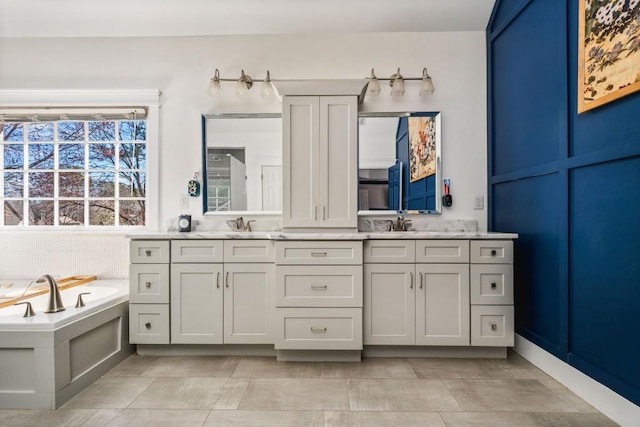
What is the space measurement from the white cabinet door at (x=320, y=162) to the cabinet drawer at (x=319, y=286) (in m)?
0.37

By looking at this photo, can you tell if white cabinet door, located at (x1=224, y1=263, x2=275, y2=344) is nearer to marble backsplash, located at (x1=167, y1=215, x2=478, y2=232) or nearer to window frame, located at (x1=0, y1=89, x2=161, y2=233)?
marble backsplash, located at (x1=167, y1=215, x2=478, y2=232)

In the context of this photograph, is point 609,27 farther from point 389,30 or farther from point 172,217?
point 172,217

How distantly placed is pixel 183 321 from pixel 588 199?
2604mm

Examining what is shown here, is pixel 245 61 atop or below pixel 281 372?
atop

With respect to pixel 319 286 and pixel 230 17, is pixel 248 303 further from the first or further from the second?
pixel 230 17

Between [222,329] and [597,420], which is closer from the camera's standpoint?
[597,420]

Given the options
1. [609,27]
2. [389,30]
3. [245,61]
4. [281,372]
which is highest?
[389,30]

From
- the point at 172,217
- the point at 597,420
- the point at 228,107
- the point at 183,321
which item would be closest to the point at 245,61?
the point at 228,107

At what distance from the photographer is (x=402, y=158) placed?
284cm

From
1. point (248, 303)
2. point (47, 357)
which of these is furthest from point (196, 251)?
point (47, 357)

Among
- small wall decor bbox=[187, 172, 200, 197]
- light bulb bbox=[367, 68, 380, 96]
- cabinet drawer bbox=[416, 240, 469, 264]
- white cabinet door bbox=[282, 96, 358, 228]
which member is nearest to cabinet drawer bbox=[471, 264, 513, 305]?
cabinet drawer bbox=[416, 240, 469, 264]

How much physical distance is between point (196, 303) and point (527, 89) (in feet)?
9.06

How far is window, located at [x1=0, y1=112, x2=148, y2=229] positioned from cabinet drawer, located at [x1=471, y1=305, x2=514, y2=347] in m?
2.85

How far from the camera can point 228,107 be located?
2896 millimetres
